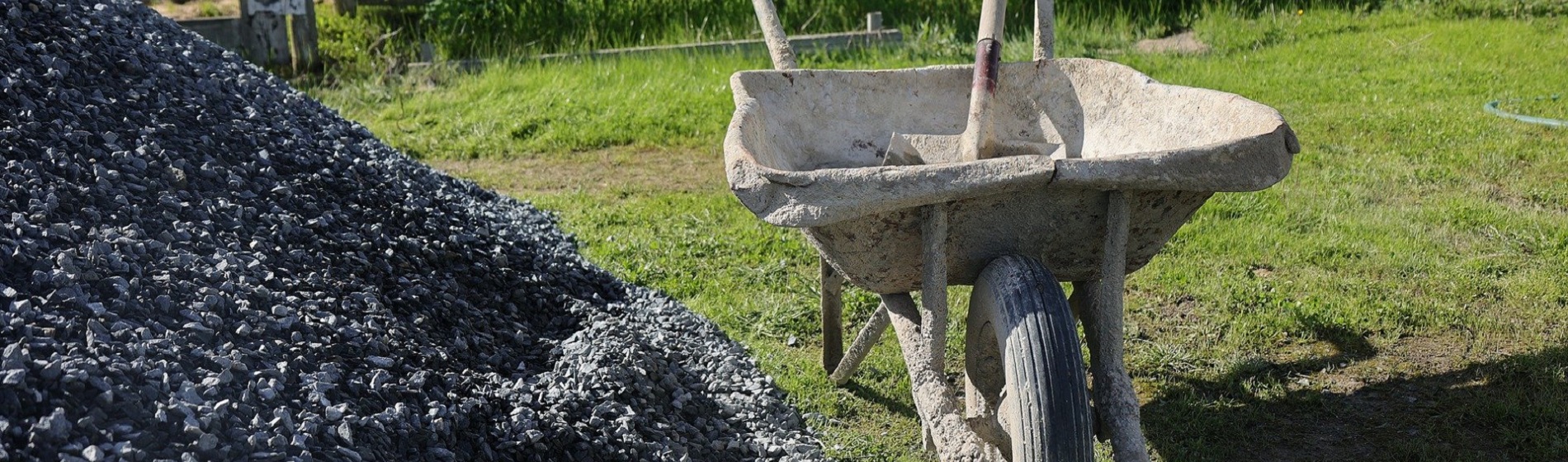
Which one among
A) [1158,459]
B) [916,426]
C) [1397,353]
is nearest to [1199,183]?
[1158,459]

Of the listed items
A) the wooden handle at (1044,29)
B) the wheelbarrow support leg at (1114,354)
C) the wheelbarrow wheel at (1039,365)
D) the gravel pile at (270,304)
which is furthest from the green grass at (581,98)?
the wheelbarrow wheel at (1039,365)

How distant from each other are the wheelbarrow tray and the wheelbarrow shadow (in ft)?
2.27

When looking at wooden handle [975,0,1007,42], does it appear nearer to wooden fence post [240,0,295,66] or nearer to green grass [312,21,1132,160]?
green grass [312,21,1132,160]

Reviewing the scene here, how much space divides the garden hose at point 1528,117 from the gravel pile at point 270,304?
13.3 ft

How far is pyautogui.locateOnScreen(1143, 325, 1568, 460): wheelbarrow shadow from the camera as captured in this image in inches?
111

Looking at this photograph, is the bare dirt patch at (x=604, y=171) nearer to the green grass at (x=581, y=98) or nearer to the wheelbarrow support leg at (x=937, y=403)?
the green grass at (x=581, y=98)

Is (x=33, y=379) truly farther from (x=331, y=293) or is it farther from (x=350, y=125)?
(x=350, y=125)

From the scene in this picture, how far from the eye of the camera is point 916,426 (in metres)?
3.07

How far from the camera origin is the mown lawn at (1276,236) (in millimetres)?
3039

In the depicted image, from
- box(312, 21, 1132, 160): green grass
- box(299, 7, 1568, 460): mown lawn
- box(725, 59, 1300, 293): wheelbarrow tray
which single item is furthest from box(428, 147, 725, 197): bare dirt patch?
box(725, 59, 1300, 293): wheelbarrow tray

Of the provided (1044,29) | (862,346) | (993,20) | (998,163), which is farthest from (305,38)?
(998,163)

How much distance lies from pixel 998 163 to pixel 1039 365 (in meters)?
0.35

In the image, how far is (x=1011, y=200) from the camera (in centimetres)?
222

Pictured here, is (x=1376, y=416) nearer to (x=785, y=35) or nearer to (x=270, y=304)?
(x=785, y=35)
